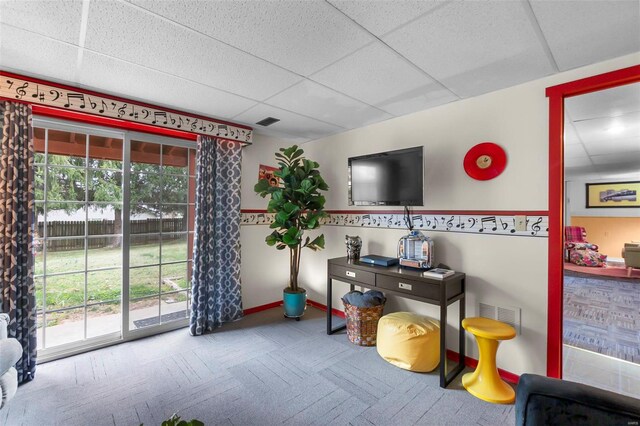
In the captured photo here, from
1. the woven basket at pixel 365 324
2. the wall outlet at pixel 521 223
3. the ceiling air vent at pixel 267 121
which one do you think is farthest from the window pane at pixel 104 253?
the wall outlet at pixel 521 223

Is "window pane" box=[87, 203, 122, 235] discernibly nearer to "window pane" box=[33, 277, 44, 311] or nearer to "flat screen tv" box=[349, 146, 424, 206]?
"window pane" box=[33, 277, 44, 311]

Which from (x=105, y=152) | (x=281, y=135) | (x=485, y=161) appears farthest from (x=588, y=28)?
(x=105, y=152)

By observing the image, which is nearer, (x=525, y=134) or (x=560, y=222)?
(x=560, y=222)

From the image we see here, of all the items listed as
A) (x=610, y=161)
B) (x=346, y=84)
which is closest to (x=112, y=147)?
(x=346, y=84)

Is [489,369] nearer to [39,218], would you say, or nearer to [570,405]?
[570,405]

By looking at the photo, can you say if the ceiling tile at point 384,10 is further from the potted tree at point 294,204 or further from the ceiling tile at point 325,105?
the potted tree at point 294,204

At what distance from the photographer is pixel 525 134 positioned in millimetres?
2178

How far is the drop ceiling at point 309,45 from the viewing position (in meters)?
1.41

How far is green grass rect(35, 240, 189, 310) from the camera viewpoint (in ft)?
8.41

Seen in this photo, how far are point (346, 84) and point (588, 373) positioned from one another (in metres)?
3.05

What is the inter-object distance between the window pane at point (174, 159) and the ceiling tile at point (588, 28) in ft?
10.6

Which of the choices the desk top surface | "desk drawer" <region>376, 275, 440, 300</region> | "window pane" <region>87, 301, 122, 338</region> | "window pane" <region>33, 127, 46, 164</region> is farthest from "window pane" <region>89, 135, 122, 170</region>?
"desk drawer" <region>376, 275, 440, 300</region>

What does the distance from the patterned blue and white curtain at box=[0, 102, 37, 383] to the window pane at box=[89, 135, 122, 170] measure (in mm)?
495

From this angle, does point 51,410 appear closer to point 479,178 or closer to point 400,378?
point 400,378
